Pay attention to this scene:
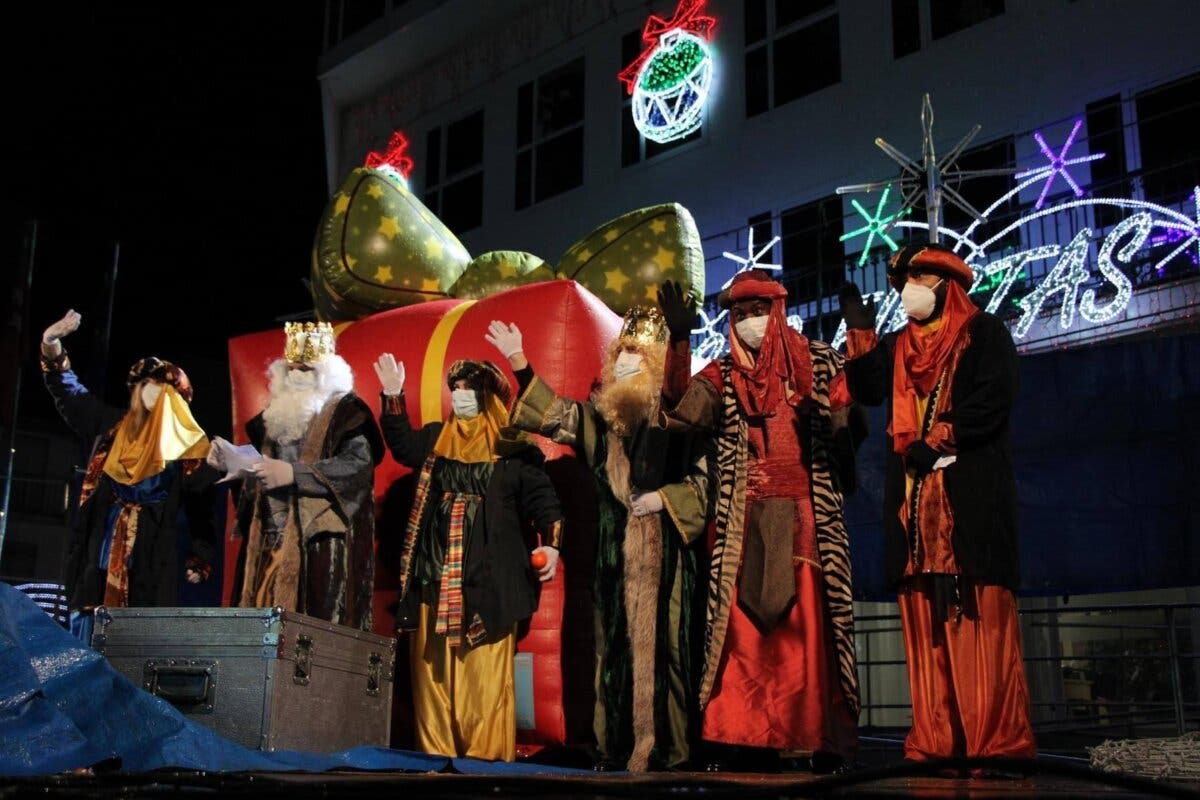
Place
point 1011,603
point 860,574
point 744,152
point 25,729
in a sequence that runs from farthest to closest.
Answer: point 744,152, point 860,574, point 1011,603, point 25,729

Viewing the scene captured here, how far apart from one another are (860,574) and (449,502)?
2520mm

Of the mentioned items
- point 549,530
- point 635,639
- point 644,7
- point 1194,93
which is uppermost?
point 644,7

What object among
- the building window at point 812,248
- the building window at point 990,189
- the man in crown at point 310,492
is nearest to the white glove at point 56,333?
the man in crown at point 310,492

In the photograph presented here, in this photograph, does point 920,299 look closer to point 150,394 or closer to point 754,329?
point 754,329

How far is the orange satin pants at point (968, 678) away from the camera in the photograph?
3588 mm

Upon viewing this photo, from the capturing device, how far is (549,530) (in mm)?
4812

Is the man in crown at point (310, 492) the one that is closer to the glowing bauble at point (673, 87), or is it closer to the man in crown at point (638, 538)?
the man in crown at point (638, 538)

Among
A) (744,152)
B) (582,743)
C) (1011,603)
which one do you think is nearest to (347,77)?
(744,152)

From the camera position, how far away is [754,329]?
438 cm

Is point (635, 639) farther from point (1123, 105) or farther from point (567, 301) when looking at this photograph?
point (1123, 105)

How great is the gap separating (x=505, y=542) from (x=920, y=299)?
1936mm

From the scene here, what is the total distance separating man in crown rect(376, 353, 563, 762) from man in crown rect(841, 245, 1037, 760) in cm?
152

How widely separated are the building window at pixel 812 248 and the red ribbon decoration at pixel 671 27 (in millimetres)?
2499

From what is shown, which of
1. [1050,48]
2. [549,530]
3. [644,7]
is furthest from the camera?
[644,7]
